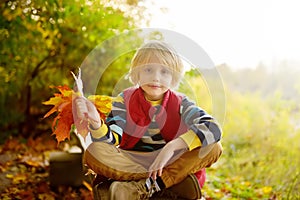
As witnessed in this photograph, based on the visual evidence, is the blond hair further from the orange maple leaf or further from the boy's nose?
the orange maple leaf

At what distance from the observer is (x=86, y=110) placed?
1887mm

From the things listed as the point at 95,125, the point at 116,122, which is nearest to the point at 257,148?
the point at 116,122

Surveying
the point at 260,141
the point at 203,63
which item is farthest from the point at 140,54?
the point at 260,141

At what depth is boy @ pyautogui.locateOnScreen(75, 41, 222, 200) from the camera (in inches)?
78.0

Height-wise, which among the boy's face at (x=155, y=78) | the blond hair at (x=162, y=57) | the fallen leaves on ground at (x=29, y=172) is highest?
the blond hair at (x=162, y=57)

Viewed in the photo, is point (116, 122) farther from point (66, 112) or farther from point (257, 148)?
point (257, 148)

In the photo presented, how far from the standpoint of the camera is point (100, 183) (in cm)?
210

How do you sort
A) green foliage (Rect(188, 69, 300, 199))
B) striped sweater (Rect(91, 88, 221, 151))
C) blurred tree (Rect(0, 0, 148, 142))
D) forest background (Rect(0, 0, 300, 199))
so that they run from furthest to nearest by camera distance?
green foliage (Rect(188, 69, 300, 199))
forest background (Rect(0, 0, 300, 199))
blurred tree (Rect(0, 0, 148, 142))
striped sweater (Rect(91, 88, 221, 151))

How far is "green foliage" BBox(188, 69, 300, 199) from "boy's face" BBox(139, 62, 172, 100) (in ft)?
4.67

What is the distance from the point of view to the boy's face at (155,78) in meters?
2.09

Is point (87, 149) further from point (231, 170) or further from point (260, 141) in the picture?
point (260, 141)

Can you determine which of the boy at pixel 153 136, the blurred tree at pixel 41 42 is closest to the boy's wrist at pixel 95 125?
the boy at pixel 153 136

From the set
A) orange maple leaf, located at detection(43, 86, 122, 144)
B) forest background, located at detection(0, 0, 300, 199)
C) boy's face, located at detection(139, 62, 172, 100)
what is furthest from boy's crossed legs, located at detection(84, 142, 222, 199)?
forest background, located at detection(0, 0, 300, 199)

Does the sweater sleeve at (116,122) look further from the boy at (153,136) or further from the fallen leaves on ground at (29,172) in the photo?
the fallen leaves on ground at (29,172)
